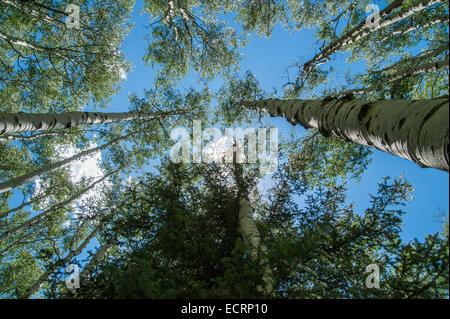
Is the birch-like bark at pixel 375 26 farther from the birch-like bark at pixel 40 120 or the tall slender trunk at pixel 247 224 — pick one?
the birch-like bark at pixel 40 120

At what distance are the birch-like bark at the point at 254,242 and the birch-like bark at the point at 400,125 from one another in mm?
1828

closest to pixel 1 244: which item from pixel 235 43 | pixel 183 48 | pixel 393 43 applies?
pixel 183 48

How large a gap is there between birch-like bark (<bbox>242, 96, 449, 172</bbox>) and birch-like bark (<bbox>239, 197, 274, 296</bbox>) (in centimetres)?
183

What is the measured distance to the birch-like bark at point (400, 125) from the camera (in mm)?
1571

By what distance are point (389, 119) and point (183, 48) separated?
34.0ft

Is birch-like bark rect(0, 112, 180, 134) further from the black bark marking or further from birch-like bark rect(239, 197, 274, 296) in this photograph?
the black bark marking

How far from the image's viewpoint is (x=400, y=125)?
1.89 meters

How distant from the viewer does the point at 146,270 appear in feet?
7.29

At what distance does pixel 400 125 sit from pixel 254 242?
2328 mm

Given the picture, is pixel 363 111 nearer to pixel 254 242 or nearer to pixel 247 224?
pixel 254 242

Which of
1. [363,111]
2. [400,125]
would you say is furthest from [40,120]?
[400,125]

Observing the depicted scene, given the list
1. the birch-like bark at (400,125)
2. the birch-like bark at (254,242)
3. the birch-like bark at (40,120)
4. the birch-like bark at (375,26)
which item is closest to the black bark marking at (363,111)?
the birch-like bark at (400,125)

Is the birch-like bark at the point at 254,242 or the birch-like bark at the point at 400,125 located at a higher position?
the birch-like bark at the point at 400,125
